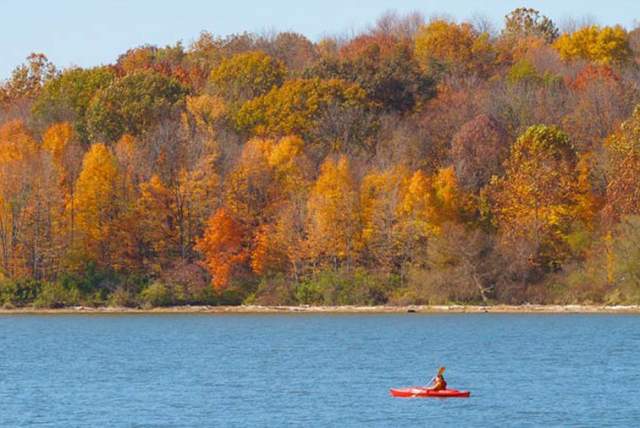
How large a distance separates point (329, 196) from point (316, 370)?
3718 cm

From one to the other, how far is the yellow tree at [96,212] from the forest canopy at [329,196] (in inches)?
4.2

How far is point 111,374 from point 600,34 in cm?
8507

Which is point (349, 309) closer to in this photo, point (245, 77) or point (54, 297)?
point (54, 297)

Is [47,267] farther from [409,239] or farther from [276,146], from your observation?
[409,239]

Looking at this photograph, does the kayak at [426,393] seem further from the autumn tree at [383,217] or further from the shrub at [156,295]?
the shrub at [156,295]

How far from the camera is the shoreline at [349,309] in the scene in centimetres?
9038

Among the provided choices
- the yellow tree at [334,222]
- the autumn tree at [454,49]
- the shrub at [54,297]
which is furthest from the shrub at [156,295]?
the autumn tree at [454,49]

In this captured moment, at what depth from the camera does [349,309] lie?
93938 millimetres

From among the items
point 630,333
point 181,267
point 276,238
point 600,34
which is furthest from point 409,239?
point 600,34

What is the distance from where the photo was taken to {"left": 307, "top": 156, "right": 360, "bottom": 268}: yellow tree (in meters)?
95.6

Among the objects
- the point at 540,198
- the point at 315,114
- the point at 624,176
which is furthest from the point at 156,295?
the point at 624,176

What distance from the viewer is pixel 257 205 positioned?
100 meters

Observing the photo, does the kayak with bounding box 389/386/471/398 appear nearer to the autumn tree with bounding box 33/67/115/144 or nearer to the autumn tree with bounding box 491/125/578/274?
the autumn tree with bounding box 491/125/578/274

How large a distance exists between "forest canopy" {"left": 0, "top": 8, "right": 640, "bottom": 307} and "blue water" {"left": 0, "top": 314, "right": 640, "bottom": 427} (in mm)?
4257
